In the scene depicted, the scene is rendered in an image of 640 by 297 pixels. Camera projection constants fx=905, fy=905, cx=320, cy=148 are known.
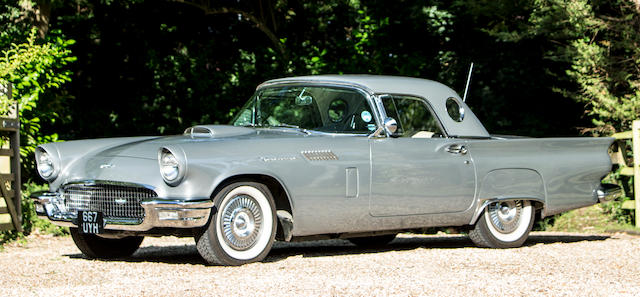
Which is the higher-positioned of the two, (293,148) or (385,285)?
(293,148)

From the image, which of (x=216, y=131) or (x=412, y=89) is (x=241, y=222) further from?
(x=412, y=89)

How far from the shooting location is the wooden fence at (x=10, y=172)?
8992mm

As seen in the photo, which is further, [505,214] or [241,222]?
[505,214]

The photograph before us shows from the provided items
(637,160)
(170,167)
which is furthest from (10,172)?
(637,160)

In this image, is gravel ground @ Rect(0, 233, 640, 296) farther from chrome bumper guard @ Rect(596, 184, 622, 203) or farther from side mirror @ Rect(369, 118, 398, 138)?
side mirror @ Rect(369, 118, 398, 138)

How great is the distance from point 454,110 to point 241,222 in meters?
2.72

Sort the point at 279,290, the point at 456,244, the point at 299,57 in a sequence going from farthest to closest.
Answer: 1. the point at 299,57
2. the point at 456,244
3. the point at 279,290

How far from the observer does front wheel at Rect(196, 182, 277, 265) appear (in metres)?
6.35

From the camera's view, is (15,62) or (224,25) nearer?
(15,62)

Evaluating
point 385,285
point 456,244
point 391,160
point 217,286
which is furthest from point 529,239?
point 217,286

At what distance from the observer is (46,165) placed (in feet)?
23.1

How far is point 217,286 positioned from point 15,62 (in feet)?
20.2

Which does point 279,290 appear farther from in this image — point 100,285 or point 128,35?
point 128,35

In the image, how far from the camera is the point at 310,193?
6.78 m
